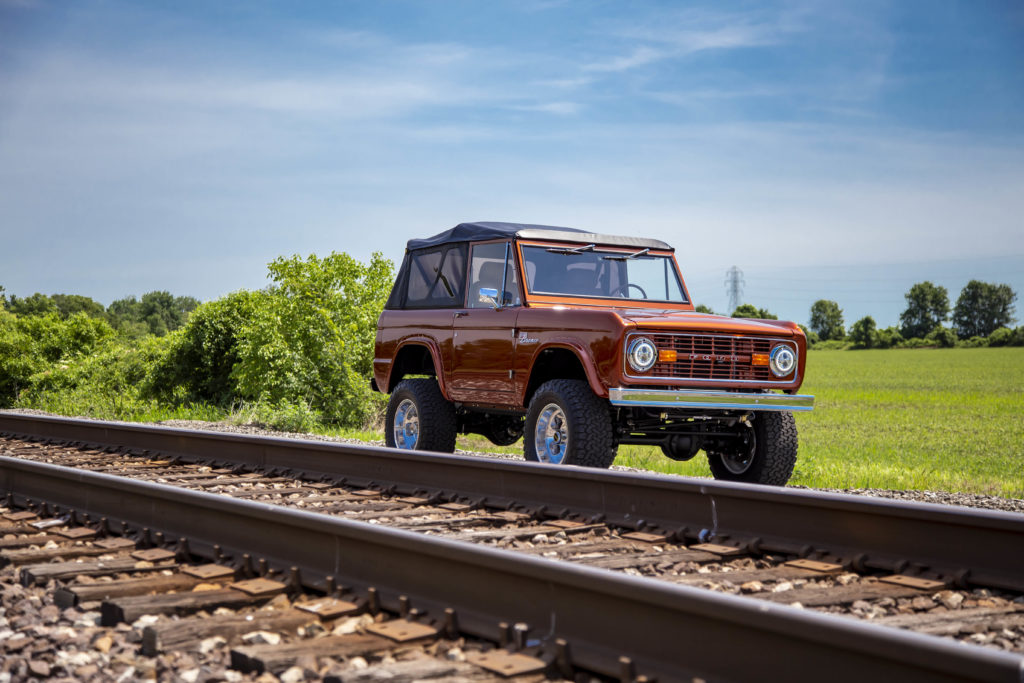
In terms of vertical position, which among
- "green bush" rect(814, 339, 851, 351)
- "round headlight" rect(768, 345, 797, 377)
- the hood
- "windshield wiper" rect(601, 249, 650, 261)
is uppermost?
"green bush" rect(814, 339, 851, 351)

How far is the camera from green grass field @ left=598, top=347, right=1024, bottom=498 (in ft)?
35.4

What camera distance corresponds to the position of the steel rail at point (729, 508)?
4.83 m

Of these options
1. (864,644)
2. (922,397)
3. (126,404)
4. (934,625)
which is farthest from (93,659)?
(922,397)

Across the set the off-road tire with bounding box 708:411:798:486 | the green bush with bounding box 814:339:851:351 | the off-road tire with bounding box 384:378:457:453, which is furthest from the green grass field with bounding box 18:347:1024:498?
the green bush with bounding box 814:339:851:351

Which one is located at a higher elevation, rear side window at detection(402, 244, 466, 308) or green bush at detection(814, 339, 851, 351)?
green bush at detection(814, 339, 851, 351)

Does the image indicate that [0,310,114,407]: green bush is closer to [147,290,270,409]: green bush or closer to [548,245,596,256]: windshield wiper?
[147,290,270,409]: green bush

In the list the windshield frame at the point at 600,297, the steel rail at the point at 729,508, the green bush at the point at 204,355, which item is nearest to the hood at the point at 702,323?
the windshield frame at the point at 600,297

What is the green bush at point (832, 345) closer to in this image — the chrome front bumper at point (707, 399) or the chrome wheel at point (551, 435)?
the chrome front bumper at point (707, 399)

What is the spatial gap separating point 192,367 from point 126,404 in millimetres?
5911

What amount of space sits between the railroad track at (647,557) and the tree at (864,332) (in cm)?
10351

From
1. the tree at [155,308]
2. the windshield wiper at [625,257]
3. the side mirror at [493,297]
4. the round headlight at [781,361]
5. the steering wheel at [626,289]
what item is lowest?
the round headlight at [781,361]

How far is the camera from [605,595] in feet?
11.3

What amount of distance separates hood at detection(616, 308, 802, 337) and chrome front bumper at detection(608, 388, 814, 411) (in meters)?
0.50

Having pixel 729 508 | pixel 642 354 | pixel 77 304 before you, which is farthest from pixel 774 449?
pixel 77 304
